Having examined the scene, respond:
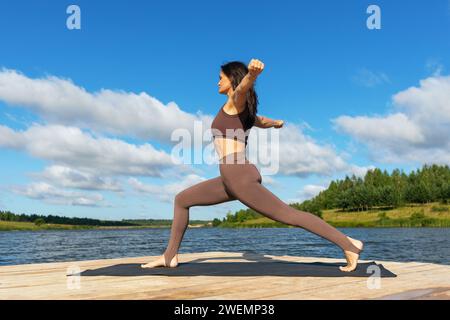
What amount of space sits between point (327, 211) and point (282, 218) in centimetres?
12852

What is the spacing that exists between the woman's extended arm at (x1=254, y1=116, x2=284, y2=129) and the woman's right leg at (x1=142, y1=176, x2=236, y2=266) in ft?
3.36

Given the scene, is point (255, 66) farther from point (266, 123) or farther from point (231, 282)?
point (231, 282)

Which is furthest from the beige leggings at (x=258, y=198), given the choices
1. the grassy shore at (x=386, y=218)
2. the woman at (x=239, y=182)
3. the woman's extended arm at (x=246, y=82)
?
the grassy shore at (x=386, y=218)

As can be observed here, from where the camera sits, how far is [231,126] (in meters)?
6.68

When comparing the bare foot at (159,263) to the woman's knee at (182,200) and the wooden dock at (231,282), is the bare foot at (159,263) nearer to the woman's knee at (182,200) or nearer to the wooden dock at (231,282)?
the wooden dock at (231,282)

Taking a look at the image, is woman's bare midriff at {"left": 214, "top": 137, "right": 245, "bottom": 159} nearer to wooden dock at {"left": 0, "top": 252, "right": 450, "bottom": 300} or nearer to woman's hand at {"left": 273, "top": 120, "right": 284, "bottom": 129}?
woman's hand at {"left": 273, "top": 120, "right": 284, "bottom": 129}

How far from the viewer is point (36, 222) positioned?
140500 millimetres

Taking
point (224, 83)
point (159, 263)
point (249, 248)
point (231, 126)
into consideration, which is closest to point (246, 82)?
point (231, 126)

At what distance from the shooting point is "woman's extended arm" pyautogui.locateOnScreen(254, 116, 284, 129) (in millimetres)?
7188

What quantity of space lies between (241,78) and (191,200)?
1.92 meters

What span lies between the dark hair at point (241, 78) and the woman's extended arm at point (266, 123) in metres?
0.21

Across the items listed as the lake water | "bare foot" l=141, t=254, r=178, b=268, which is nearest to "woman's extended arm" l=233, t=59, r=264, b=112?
"bare foot" l=141, t=254, r=178, b=268

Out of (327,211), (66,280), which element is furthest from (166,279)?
(327,211)

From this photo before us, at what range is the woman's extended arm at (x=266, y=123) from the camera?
283 inches
